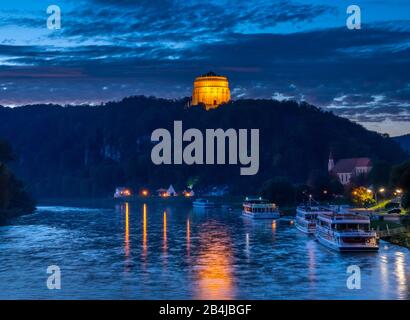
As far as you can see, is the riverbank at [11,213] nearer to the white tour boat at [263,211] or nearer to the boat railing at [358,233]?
the white tour boat at [263,211]

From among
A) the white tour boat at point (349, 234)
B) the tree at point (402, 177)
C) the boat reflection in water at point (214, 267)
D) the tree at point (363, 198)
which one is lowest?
the boat reflection in water at point (214, 267)

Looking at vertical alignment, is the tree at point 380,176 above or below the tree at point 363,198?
above

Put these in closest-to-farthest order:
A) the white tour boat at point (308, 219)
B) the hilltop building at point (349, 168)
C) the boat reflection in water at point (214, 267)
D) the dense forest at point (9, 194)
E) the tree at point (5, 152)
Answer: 1. the boat reflection in water at point (214, 267)
2. the white tour boat at point (308, 219)
3. the dense forest at point (9, 194)
4. the tree at point (5, 152)
5. the hilltop building at point (349, 168)

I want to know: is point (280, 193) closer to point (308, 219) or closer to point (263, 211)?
point (263, 211)

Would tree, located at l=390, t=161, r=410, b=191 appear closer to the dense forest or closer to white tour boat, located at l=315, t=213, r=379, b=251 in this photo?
white tour boat, located at l=315, t=213, r=379, b=251

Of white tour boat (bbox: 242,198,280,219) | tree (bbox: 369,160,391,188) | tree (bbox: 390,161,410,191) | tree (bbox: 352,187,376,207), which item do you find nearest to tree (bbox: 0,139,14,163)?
white tour boat (bbox: 242,198,280,219)

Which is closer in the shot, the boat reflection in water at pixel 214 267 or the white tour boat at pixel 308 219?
the boat reflection in water at pixel 214 267

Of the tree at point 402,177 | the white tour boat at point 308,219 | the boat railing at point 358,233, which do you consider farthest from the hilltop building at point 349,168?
the boat railing at point 358,233

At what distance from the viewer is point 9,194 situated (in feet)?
351

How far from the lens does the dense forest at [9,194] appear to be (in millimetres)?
101375

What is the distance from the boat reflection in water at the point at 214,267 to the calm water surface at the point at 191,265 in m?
0.06

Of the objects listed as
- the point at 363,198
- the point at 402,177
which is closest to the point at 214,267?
the point at 402,177
